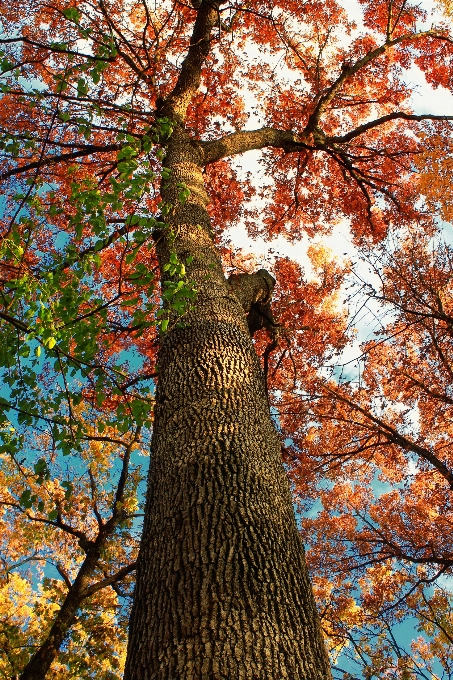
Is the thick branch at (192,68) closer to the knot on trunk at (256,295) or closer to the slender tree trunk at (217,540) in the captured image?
the knot on trunk at (256,295)

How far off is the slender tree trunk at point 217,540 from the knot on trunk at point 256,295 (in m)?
1.58

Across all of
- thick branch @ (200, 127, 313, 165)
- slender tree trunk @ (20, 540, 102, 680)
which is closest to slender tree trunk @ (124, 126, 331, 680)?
thick branch @ (200, 127, 313, 165)

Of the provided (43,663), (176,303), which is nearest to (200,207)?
(176,303)

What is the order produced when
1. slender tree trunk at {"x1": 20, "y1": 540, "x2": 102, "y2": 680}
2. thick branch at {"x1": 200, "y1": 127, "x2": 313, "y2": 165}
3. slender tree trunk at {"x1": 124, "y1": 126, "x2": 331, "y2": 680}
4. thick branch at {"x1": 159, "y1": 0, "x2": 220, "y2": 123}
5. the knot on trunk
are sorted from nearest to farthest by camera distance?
slender tree trunk at {"x1": 124, "y1": 126, "x2": 331, "y2": 680} → the knot on trunk → thick branch at {"x1": 200, "y1": 127, "x2": 313, "y2": 165} → slender tree trunk at {"x1": 20, "y1": 540, "x2": 102, "y2": 680} → thick branch at {"x1": 159, "y1": 0, "x2": 220, "y2": 123}

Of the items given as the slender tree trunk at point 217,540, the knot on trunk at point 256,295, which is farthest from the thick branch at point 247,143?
the slender tree trunk at point 217,540

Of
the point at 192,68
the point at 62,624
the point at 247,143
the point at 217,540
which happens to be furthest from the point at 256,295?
the point at 62,624

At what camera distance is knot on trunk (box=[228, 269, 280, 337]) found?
5.18 metres

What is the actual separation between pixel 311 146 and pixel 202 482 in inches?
308

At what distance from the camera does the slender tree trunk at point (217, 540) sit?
1.79 m

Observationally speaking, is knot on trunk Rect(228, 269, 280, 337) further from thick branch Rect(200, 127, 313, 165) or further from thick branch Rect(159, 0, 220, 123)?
thick branch Rect(159, 0, 220, 123)

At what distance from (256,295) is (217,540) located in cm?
363

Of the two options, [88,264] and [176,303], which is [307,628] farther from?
[88,264]

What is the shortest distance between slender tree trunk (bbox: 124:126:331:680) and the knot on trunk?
158 cm

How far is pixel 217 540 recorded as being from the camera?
217 cm
